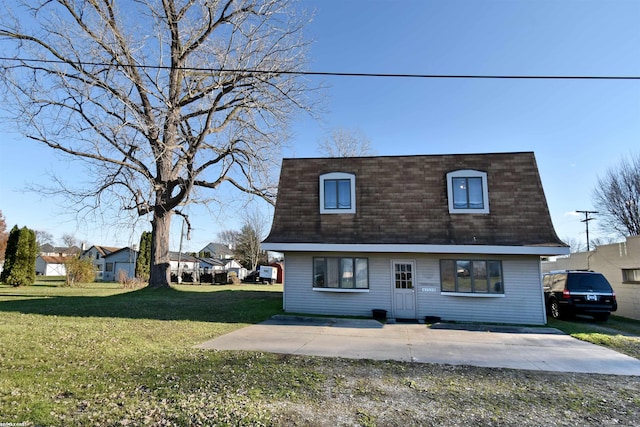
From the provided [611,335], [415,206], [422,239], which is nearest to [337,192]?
[415,206]

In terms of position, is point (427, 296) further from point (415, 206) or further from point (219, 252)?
point (219, 252)

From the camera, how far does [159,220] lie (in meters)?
19.1

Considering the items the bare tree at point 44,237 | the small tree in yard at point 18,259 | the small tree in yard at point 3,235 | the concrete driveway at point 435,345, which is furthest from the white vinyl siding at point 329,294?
the bare tree at point 44,237

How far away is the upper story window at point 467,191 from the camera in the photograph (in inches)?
510

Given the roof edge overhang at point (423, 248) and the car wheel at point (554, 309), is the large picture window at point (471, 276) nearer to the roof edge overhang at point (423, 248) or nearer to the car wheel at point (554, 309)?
the roof edge overhang at point (423, 248)

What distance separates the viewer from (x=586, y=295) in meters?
13.2

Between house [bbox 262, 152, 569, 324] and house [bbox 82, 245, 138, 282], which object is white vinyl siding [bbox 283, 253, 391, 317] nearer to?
house [bbox 262, 152, 569, 324]

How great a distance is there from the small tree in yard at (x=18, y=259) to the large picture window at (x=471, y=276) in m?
29.4

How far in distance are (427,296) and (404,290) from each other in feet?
2.56

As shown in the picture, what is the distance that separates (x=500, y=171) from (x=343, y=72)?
7748 millimetres

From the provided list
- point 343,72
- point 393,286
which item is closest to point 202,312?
point 393,286

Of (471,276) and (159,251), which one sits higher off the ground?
(159,251)

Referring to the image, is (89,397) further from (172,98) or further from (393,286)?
(172,98)

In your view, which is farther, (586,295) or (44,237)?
(44,237)
